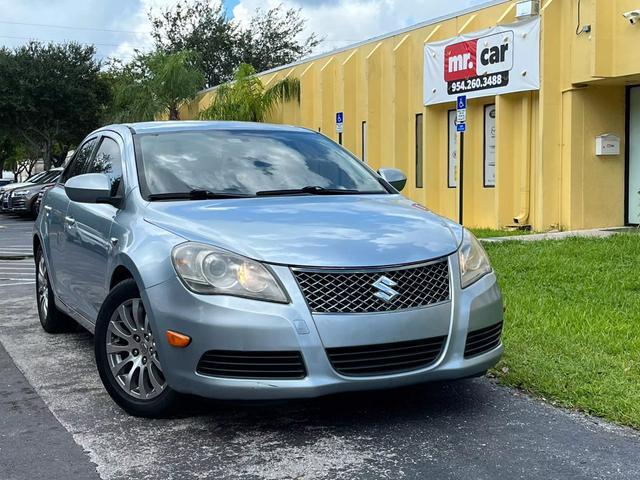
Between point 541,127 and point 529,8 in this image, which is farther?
point 541,127

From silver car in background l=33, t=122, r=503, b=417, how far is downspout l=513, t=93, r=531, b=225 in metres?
10.6

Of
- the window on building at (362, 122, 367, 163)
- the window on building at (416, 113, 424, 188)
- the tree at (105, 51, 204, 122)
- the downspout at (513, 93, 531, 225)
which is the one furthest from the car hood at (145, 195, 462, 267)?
the tree at (105, 51, 204, 122)

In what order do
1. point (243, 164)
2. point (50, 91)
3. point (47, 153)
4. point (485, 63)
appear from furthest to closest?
1. point (47, 153)
2. point (50, 91)
3. point (485, 63)
4. point (243, 164)

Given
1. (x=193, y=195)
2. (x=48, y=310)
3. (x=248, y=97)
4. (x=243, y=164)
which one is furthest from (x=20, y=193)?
(x=193, y=195)

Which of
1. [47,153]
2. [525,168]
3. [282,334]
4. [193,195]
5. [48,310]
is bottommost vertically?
[48,310]

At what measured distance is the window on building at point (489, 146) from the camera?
54.2 ft

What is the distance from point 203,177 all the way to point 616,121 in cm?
1151

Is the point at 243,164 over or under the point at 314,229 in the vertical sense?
over

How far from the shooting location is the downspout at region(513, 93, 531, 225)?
15164 millimetres

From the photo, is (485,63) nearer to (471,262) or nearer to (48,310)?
(48,310)

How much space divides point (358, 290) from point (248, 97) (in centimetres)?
2256

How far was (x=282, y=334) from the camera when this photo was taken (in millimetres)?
3820

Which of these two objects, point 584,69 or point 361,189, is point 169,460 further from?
point 584,69

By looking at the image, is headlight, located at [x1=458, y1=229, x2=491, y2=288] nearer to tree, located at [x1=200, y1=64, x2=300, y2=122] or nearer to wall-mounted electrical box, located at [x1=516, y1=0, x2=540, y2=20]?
wall-mounted electrical box, located at [x1=516, y1=0, x2=540, y2=20]
